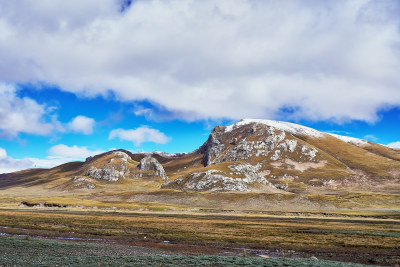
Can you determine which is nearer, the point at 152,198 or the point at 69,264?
the point at 69,264

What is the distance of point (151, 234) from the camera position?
61.5 meters

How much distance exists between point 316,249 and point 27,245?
146 ft

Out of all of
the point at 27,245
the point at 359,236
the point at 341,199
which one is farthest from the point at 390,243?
the point at 341,199

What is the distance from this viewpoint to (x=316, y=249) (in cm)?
4825

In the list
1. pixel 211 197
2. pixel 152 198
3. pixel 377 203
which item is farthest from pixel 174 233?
pixel 377 203

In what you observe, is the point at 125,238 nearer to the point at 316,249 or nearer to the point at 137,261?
the point at 137,261

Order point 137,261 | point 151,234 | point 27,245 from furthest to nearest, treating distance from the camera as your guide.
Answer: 1. point 151,234
2. point 27,245
3. point 137,261

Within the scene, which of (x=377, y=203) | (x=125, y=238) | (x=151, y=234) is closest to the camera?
(x=125, y=238)

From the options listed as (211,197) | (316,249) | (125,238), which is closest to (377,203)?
(211,197)

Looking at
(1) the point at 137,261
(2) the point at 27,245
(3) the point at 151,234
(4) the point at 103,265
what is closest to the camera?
(4) the point at 103,265

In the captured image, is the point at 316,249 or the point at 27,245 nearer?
the point at 27,245

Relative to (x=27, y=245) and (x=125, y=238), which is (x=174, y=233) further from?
(x=27, y=245)

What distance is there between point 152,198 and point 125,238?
146202 millimetres

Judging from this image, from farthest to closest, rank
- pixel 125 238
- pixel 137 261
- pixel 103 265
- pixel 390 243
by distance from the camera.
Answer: pixel 125 238, pixel 390 243, pixel 137 261, pixel 103 265
